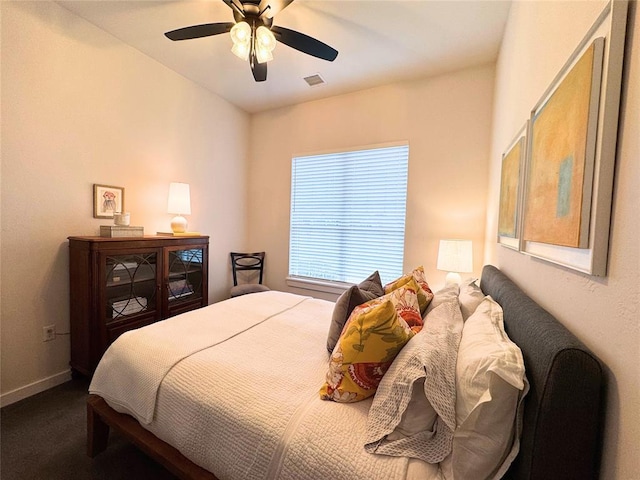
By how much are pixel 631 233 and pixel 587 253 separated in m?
0.13

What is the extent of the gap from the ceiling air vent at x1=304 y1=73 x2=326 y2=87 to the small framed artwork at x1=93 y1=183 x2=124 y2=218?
2154mm

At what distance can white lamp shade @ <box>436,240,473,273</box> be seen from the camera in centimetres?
240

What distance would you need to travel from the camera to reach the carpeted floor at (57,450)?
4.57ft

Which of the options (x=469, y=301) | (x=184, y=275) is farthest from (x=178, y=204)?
(x=469, y=301)

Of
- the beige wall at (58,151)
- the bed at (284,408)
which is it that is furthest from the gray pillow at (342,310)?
the beige wall at (58,151)

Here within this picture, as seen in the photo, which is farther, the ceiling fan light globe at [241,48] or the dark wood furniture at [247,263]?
the dark wood furniture at [247,263]

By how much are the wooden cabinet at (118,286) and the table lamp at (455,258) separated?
2.44m

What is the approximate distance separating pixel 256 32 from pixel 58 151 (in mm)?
1753

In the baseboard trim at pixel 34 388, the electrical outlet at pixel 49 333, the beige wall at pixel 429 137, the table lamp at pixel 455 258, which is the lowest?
the baseboard trim at pixel 34 388

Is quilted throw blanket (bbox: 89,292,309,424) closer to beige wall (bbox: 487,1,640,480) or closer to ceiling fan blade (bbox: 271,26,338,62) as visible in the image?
beige wall (bbox: 487,1,640,480)

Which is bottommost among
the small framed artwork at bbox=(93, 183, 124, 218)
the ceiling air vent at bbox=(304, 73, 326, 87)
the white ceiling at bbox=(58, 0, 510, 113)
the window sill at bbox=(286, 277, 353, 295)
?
the window sill at bbox=(286, 277, 353, 295)

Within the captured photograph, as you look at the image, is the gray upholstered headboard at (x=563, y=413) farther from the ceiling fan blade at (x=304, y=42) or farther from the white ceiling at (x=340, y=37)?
the white ceiling at (x=340, y=37)

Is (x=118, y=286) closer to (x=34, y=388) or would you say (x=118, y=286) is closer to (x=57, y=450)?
(x=34, y=388)

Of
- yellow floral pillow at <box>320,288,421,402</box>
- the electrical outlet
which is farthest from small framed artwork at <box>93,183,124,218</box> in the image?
yellow floral pillow at <box>320,288,421,402</box>
